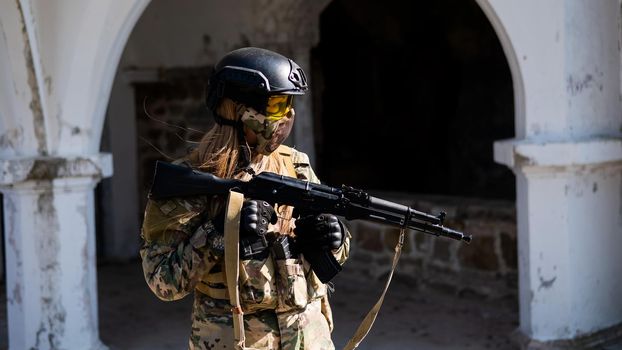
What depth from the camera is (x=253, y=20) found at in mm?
7590

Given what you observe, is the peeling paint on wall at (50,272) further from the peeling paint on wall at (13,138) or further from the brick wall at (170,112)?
the brick wall at (170,112)

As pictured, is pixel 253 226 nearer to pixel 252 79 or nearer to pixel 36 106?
pixel 252 79

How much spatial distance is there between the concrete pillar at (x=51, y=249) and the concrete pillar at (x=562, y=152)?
230cm

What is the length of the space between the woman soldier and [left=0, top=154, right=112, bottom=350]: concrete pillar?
2.59m

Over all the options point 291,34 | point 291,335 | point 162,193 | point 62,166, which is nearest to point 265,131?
point 162,193

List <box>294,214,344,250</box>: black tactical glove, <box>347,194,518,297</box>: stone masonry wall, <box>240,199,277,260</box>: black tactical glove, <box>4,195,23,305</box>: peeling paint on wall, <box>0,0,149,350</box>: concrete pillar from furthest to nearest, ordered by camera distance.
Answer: <box>347,194,518,297</box>: stone masonry wall < <box>4,195,23,305</box>: peeling paint on wall < <box>0,0,149,350</box>: concrete pillar < <box>294,214,344,250</box>: black tactical glove < <box>240,199,277,260</box>: black tactical glove

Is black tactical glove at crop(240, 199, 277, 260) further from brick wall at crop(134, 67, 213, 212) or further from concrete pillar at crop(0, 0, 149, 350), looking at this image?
brick wall at crop(134, 67, 213, 212)

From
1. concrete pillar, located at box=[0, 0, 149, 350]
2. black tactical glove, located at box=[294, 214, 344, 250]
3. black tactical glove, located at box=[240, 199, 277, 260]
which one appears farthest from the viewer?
concrete pillar, located at box=[0, 0, 149, 350]

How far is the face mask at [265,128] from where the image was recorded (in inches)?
107

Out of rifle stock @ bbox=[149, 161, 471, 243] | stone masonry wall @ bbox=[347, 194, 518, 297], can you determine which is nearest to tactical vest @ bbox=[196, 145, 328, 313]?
rifle stock @ bbox=[149, 161, 471, 243]

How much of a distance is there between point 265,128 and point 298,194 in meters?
0.20

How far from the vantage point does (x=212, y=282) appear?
8.88ft

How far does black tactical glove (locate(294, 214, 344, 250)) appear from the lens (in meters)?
2.71

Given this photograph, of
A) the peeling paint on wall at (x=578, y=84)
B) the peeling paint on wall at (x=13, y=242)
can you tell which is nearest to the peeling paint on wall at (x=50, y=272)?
the peeling paint on wall at (x=13, y=242)
